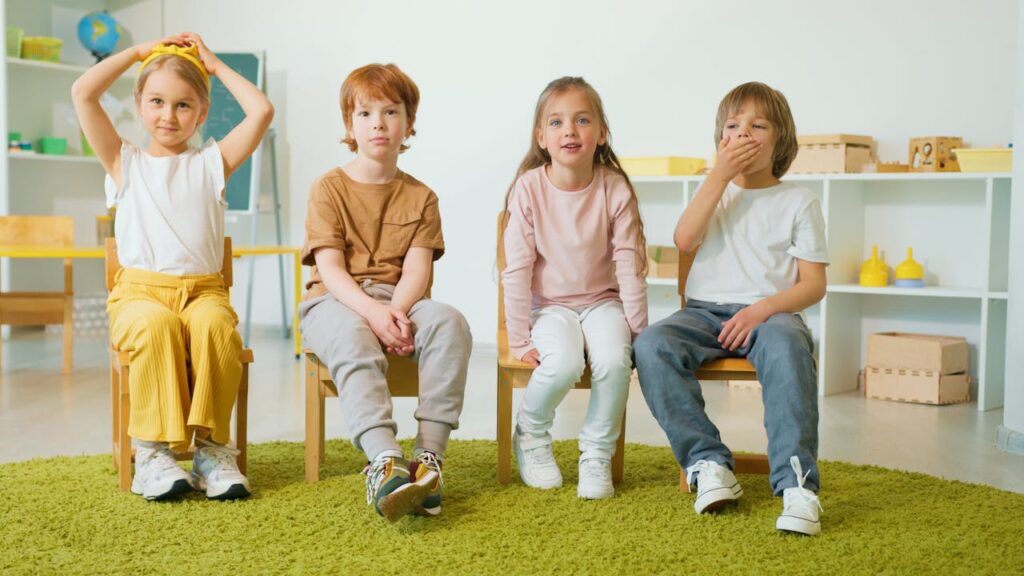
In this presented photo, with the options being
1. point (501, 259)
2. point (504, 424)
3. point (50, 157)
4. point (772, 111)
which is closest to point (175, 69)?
point (501, 259)

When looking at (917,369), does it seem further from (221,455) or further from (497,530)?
(221,455)

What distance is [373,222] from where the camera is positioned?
7.53 ft

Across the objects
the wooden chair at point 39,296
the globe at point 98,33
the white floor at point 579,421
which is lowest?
the white floor at point 579,421

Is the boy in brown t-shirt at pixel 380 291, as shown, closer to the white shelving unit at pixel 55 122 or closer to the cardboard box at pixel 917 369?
the cardboard box at pixel 917 369

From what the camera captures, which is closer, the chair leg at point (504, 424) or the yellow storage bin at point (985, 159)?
the chair leg at point (504, 424)

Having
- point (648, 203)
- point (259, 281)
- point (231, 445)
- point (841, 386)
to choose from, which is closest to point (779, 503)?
point (231, 445)

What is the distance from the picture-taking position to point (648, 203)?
436 centimetres

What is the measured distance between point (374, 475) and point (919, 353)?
231cm

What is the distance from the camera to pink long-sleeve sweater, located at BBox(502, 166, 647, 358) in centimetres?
228

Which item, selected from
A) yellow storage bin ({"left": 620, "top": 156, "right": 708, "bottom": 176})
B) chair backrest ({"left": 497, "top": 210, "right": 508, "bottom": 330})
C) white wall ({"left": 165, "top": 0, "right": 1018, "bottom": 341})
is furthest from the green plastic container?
chair backrest ({"left": 497, "top": 210, "right": 508, "bottom": 330})

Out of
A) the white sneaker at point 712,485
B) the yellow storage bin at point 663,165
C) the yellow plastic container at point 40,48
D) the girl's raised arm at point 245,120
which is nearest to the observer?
the white sneaker at point 712,485

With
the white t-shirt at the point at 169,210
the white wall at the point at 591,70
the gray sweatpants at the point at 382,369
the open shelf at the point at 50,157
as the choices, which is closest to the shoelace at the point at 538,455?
the gray sweatpants at the point at 382,369

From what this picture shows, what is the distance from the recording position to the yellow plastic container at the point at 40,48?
5.40 metres

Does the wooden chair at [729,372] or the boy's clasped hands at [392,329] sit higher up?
the boy's clasped hands at [392,329]
